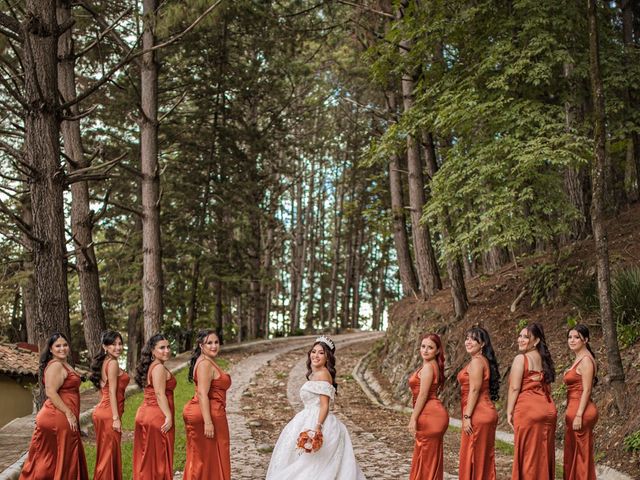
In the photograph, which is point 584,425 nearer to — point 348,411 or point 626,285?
point 626,285

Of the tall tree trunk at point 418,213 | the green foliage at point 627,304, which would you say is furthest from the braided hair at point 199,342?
the tall tree trunk at point 418,213

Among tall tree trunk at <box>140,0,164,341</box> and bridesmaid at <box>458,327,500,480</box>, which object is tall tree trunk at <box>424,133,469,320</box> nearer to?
tall tree trunk at <box>140,0,164,341</box>

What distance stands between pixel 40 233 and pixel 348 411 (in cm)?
838

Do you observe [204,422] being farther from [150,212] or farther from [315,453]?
[150,212]

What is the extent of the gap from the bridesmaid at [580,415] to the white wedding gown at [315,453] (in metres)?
2.23

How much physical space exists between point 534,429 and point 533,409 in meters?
0.20

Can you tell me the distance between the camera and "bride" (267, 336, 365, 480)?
22.3 feet

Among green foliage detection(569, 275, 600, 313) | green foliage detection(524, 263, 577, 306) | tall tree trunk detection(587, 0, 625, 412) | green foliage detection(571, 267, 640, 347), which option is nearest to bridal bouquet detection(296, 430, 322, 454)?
tall tree trunk detection(587, 0, 625, 412)

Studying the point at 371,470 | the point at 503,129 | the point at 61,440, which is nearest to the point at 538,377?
the point at 371,470

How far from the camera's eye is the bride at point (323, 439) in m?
6.79

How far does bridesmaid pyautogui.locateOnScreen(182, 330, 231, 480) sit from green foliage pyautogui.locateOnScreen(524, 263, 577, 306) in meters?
8.56

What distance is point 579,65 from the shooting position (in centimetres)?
1245

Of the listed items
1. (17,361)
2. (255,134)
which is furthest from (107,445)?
(255,134)

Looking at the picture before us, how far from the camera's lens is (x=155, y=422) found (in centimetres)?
676
